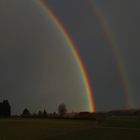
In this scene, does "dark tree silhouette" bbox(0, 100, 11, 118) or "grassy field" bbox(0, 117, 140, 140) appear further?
"dark tree silhouette" bbox(0, 100, 11, 118)

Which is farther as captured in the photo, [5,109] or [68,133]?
[5,109]

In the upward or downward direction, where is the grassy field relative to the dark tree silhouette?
downward

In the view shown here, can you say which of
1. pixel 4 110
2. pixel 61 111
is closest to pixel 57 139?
pixel 4 110

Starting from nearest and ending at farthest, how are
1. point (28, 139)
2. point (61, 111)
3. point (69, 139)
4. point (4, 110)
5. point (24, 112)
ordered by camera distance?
point (28, 139), point (69, 139), point (4, 110), point (24, 112), point (61, 111)

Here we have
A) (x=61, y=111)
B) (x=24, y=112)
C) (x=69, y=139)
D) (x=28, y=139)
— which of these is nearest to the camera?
(x=28, y=139)

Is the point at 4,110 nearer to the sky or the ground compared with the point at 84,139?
nearer to the sky

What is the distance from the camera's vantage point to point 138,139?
28.4 metres

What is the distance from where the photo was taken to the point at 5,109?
405ft

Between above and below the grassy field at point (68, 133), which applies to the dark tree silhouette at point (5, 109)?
above

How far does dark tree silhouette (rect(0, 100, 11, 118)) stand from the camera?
122375 millimetres

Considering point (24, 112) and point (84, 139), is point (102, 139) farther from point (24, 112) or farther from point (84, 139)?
point (24, 112)

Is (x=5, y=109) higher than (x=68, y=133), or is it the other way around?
(x=5, y=109)

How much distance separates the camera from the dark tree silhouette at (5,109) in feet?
401

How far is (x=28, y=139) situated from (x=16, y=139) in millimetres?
1070
